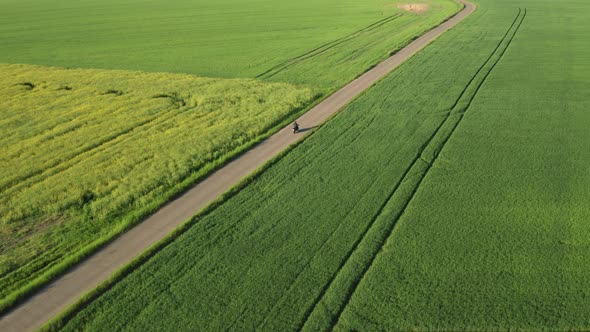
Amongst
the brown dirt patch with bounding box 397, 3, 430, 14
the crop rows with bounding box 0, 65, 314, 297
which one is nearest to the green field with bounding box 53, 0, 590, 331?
the crop rows with bounding box 0, 65, 314, 297

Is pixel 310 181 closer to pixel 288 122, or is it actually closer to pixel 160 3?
pixel 288 122

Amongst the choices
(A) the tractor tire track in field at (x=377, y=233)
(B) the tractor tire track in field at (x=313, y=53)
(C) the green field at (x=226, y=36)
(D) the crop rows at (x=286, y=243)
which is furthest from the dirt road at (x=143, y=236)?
(B) the tractor tire track in field at (x=313, y=53)

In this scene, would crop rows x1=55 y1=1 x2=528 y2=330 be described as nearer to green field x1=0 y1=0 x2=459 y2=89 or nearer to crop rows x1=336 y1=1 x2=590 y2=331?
crop rows x1=336 y1=1 x2=590 y2=331

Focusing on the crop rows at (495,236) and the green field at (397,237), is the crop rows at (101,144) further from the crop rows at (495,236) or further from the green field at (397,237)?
the crop rows at (495,236)

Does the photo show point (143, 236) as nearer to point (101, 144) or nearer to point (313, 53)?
point (101, 144)

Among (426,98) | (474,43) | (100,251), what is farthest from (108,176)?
(474,43)

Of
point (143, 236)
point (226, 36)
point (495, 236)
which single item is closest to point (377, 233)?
point (495, 236)
